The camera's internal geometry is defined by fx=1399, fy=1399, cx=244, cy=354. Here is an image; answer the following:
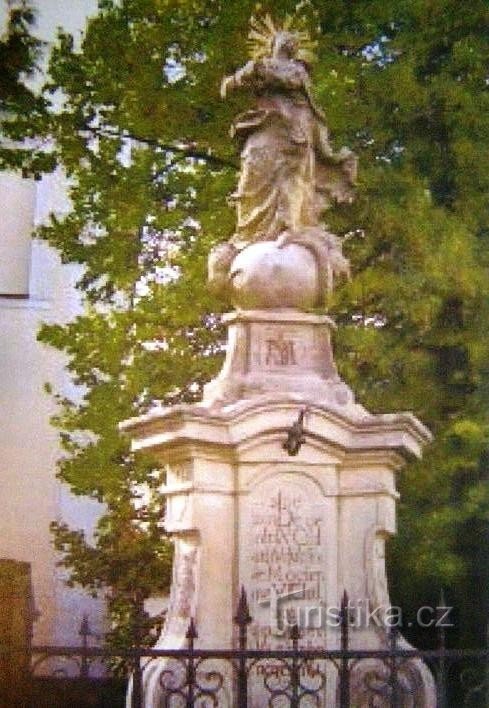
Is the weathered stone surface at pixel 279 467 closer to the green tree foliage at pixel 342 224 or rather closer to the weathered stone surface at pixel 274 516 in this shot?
the weathered stone surface at pixel 274 516

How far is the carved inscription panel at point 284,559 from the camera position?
7.92 metres

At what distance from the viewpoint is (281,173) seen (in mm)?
8672

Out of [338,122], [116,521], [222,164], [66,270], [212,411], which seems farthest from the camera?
[66,270]

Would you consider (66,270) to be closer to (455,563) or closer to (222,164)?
(222,164)

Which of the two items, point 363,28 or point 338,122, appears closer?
point 338,122

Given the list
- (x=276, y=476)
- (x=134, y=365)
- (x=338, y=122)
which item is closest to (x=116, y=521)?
(x=134, y=365)

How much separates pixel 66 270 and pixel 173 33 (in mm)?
4859

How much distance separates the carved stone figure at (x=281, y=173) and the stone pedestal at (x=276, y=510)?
736 mm

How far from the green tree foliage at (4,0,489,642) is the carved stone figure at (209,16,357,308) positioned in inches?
98.0

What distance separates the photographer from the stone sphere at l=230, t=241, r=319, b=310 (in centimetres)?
841

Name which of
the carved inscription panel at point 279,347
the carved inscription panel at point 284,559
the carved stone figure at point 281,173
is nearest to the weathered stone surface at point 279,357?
the carved inscription panel at point 279,347

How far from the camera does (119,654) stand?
6.67 metres

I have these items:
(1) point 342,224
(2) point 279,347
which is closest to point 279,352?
(2) point 279,347

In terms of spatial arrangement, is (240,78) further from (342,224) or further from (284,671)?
(284,671)
